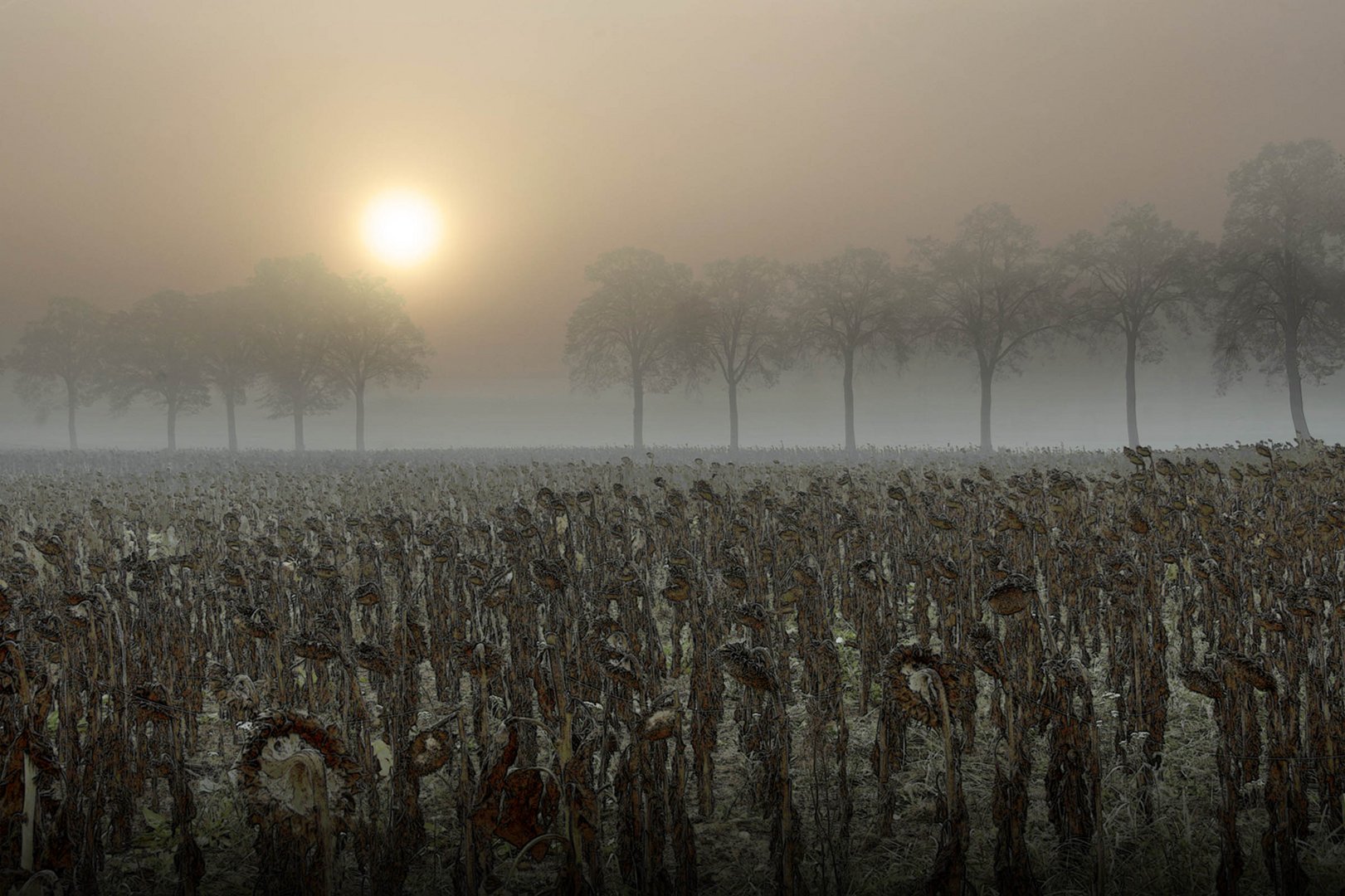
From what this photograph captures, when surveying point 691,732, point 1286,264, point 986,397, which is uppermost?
point 1286,264

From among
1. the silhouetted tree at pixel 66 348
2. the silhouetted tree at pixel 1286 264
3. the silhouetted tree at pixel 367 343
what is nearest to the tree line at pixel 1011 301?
the silhouetted tree at pixel 1286 264

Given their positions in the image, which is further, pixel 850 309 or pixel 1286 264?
pixel 850 309

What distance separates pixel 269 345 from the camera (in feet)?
151

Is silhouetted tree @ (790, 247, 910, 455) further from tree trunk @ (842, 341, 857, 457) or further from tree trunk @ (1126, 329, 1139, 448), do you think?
tree trunk @ (1126, 329, 1139, 448)

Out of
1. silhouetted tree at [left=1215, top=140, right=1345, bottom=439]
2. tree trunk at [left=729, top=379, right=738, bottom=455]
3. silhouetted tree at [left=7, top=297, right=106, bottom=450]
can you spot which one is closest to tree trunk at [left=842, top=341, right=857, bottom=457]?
tree trunk at [left=729, top=379, right=738, bottom=455]

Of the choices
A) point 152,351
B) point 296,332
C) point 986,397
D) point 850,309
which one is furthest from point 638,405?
point 152,351

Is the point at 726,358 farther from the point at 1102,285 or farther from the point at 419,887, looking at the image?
the point at 419,887

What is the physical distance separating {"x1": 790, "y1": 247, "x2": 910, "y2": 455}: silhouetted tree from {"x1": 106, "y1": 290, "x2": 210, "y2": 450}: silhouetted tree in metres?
38.9

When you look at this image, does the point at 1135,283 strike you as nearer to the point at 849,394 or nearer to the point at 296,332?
the point at 849,394

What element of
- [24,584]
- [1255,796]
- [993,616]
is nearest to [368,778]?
[1255,796]

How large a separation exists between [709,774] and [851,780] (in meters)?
0.68

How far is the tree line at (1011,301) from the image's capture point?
30.9 meters

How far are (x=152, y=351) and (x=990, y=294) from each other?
51.3 metres

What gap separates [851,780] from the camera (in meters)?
3.58
